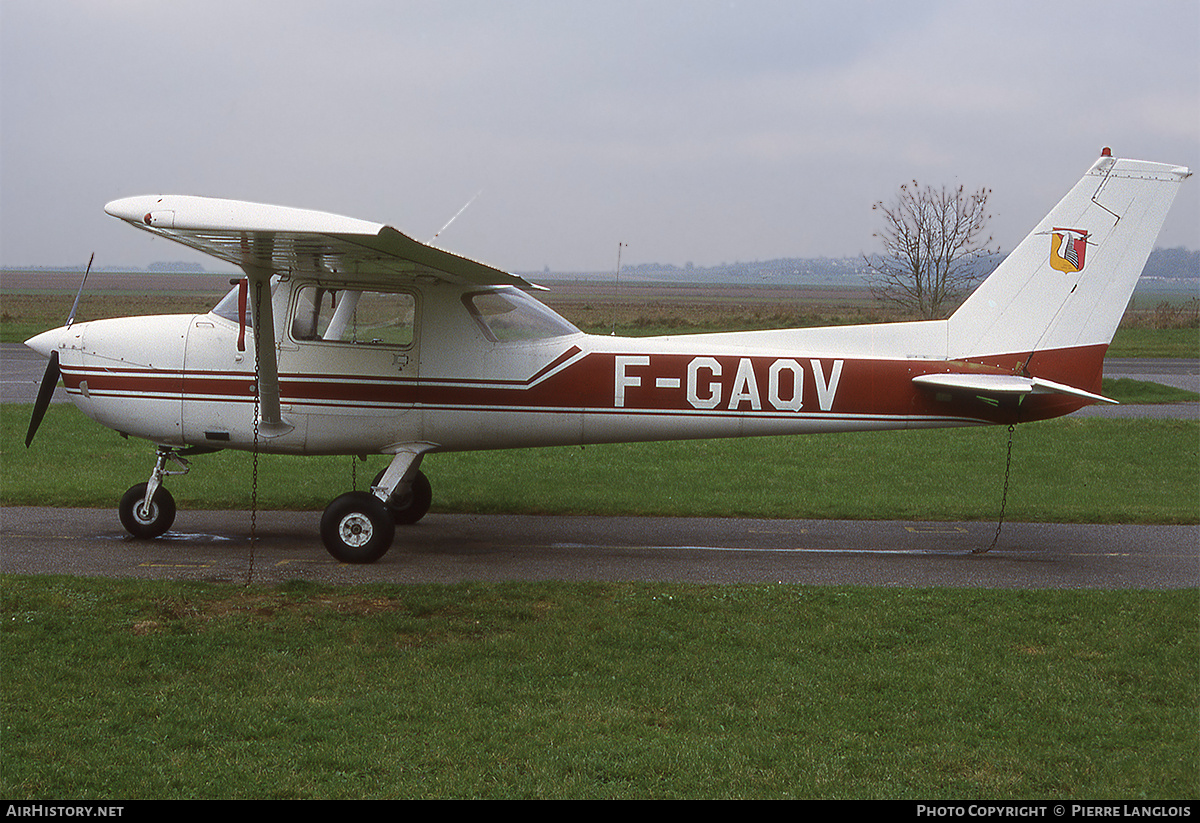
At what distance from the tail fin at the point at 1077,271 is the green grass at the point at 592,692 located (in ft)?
9.33

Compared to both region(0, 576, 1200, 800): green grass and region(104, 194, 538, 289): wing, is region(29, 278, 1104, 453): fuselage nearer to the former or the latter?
region(104, 194, 538, 289): wing

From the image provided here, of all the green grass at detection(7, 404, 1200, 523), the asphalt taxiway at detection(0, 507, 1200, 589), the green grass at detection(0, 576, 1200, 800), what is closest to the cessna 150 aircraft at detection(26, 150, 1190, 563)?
the asphalt taxiway at detection(0, 507, 1200, 589)

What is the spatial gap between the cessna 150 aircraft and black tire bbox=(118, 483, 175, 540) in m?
0.02

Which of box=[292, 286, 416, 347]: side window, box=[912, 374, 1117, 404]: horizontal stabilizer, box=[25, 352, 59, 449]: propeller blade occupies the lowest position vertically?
box=[25, 352, 59, 449]: propeller blade

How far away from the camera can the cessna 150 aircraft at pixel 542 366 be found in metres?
9.70

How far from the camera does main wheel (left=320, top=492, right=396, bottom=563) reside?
30.3ft

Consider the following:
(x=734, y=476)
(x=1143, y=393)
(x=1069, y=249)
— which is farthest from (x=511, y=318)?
(x=1143, y=393)

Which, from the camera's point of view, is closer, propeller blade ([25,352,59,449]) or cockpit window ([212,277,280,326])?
cockpit window ([212,277,280,326])

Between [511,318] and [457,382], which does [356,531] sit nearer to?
[457,382]

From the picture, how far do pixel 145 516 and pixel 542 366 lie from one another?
4.27m

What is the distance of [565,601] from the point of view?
25.8 feet

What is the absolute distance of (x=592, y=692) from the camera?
592 cm

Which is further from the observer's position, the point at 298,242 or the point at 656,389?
the point at 656,389

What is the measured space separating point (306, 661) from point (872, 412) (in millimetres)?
5937
